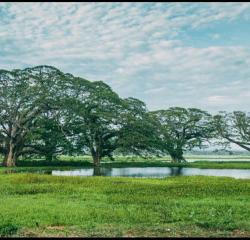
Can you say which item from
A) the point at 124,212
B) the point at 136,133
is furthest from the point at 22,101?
the point at 124,212

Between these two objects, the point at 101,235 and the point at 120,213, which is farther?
the point at 120,213

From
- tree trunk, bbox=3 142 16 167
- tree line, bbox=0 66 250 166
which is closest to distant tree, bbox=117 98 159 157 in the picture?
tree line, bbox=0 66 250 166

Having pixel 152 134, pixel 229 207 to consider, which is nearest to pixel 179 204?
pixel 229 207

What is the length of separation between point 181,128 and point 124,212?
7562 cm

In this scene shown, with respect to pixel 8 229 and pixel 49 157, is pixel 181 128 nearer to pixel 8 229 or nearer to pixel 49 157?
pixel 49 157

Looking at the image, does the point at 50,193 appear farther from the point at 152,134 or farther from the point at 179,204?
the point at 152,134

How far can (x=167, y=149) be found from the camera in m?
88.2

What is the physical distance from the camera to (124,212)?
20.0m

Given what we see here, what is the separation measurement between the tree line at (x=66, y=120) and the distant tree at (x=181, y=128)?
1067cm

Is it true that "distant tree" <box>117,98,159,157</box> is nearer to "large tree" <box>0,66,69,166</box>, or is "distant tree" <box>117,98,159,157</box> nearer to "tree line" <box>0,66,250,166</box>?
"tree line" <box>0,66,250,166</box>

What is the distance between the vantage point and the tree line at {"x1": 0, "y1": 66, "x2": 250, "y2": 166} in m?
66.9

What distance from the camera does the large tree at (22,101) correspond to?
66.0m

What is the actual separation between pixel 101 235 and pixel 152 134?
2438 inches

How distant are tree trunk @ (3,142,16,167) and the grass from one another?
3715cm
